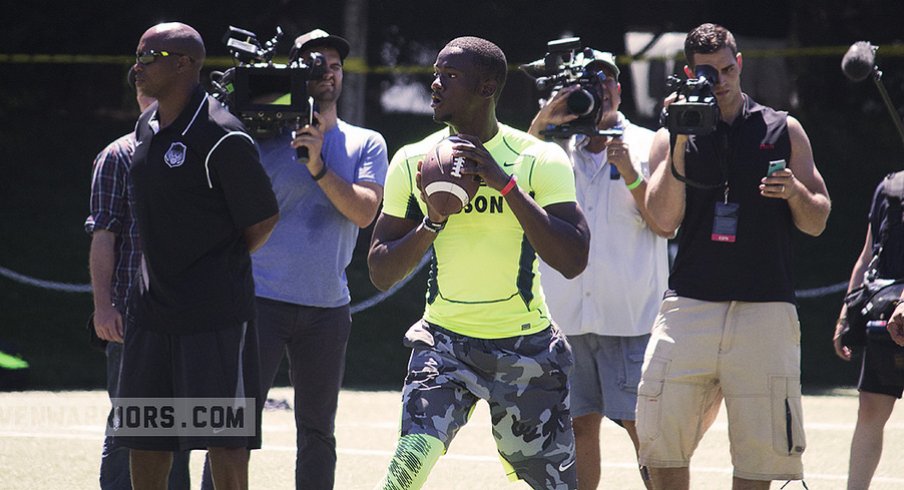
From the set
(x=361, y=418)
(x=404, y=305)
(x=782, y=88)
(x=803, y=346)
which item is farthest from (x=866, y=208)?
(x=361, y=418)

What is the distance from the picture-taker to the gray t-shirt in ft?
21.2

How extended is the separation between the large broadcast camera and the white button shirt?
351mm

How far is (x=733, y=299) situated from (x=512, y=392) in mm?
1219

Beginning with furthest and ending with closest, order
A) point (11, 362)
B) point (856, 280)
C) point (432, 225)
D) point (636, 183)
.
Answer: point (11, 362) < point (856, 280) < point (636, 183) < point (432, 225)

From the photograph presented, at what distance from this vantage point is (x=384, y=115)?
16922mm

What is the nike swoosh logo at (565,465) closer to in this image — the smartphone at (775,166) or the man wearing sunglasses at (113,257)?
the smartphone at (775,166)

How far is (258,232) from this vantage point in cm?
554

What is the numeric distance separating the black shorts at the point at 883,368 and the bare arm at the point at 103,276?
3.56m

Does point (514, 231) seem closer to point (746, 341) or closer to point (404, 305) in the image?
point (746, 341)

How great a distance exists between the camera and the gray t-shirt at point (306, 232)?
→ 6.46 m

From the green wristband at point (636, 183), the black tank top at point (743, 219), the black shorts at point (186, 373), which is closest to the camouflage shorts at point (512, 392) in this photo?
the black shorts at point (186, 373)

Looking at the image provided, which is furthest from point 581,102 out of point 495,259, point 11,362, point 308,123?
point 11,362

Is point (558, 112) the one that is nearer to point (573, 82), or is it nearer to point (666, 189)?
point (573, 82)

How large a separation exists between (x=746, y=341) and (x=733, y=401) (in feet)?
0.83
